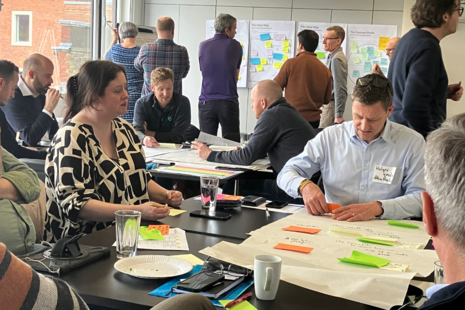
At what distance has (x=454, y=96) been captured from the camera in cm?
346

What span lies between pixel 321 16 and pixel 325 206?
5.74 metres

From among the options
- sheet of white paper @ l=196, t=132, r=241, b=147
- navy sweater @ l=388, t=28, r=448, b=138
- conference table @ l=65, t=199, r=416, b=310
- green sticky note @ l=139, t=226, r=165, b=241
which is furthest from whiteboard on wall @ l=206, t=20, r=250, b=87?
conference table @ l=65, t=199, r=416, b=310

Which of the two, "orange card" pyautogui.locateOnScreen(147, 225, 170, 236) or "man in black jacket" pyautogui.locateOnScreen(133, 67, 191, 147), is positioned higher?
"man in black jacket" pyautogui.locateOnScreen(133, 67, 191, 147)

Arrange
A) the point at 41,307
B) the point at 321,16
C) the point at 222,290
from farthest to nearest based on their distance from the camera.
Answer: the point at 321,16
the point at 222,290
the point at 41,307

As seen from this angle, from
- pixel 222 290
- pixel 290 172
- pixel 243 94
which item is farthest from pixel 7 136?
pixel 243 94

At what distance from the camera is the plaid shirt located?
5.61m

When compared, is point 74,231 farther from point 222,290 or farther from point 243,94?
point 243,94

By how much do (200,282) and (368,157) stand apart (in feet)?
4.62

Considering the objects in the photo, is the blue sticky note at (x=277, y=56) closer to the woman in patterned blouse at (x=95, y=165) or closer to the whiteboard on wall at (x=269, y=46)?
the whiteboard on wall at (x=269, y=46)

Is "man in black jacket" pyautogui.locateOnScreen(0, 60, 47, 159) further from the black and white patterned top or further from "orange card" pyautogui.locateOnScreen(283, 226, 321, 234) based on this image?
"orange card" pyautogui.locateOnScreen(283, 226, 321, 234)

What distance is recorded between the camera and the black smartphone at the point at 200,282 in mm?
1267

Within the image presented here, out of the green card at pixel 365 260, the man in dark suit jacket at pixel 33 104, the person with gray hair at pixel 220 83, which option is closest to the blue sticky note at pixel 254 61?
the person with gray hair at pixel 220 83

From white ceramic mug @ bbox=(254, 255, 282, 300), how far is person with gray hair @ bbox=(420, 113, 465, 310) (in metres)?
0.41

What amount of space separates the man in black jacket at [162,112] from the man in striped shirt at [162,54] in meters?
1.05
